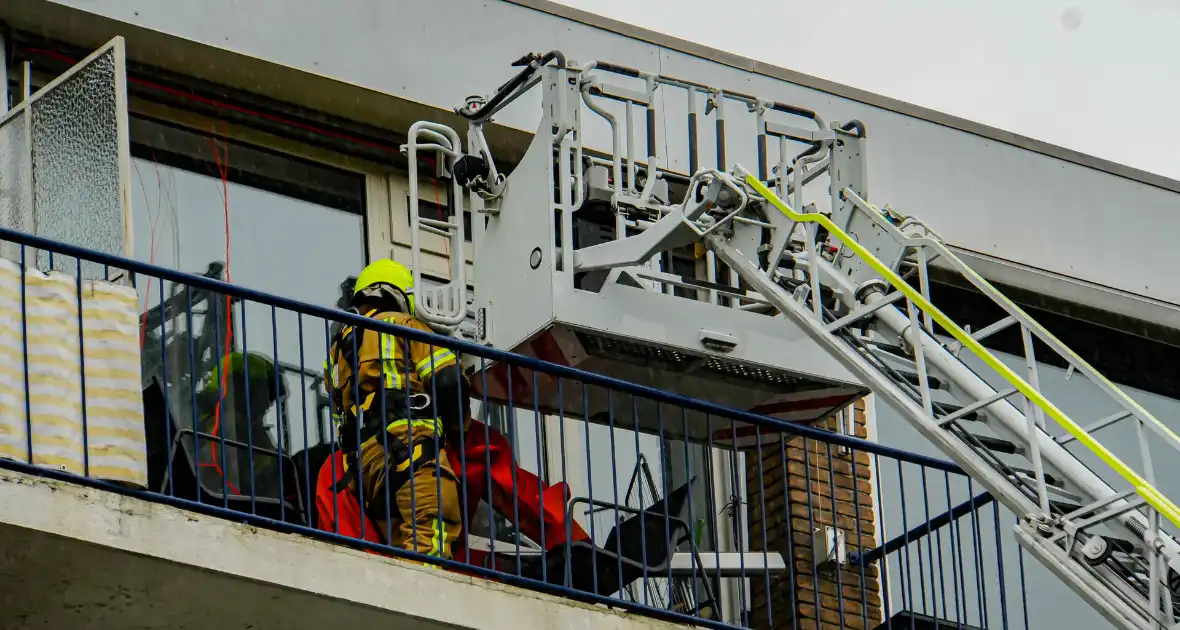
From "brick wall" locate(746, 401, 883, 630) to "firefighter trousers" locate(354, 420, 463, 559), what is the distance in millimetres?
2803

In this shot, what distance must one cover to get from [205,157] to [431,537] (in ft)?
10.9

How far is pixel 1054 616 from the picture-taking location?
14430 millimetres

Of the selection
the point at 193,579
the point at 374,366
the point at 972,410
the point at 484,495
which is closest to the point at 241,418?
the point at 374,366

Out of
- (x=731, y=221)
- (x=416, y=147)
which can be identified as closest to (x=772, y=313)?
(x=731, y=221)

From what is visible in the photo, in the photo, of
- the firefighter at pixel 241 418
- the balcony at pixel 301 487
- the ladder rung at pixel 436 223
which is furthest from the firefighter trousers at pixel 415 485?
the ladder rung at pixel 436 223

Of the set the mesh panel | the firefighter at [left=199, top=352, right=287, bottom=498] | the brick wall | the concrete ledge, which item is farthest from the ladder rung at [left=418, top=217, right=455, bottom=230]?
the concrete ledge

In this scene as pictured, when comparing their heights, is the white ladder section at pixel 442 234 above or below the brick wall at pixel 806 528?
above

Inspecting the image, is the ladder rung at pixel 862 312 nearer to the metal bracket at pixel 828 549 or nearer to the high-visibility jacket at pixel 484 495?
the high-visibility jacket at pixel 484 495

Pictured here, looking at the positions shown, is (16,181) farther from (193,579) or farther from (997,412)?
(997,412)

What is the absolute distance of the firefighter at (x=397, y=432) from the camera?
33.2 ft

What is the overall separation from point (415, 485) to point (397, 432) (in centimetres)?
29

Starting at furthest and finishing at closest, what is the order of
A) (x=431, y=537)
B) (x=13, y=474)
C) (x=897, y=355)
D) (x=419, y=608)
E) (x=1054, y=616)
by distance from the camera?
(x=1054, y=616) < (x=897, y=355) < (x=431, y=537) < (x=419, y=608) < (x=13, y=474)

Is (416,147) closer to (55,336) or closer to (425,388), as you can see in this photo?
(425,388)

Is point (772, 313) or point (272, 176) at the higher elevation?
point (272, 176)
